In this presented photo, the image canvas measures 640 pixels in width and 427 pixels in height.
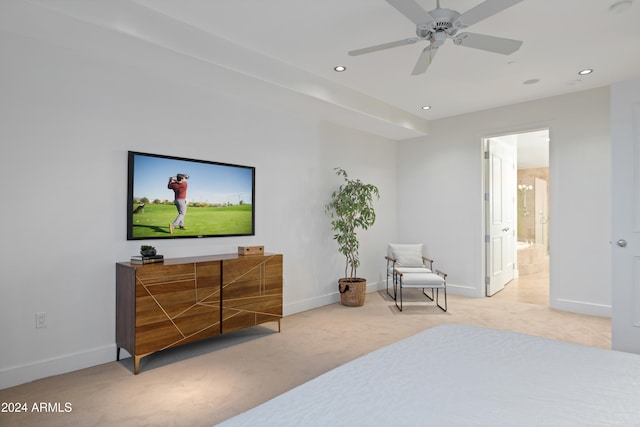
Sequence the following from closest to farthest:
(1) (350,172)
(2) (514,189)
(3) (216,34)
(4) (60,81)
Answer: (4) (60,81) < (3) (216,34) < (1) (350,172) < (2) (514,189)

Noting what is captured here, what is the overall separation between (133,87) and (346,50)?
1.97 meters

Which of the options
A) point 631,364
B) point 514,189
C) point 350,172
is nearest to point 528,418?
point 631,364

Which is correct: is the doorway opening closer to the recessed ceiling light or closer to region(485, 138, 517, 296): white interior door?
region(485, 138, 517, 296): white interior door

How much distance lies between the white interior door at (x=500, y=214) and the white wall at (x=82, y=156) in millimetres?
3578

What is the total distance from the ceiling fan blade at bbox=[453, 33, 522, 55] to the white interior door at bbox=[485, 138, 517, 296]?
334 cm

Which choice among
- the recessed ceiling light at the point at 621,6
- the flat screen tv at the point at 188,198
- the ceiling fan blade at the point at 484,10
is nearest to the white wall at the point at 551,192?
the recessed ceiling light at the point at 621,6

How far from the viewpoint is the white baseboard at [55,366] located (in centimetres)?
263

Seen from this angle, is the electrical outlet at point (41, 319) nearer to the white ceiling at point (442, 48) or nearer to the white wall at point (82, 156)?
the white wall at point (82, 156)

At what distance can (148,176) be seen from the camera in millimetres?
3334

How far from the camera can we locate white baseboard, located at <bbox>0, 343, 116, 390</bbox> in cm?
263

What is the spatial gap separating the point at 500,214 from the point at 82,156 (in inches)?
226

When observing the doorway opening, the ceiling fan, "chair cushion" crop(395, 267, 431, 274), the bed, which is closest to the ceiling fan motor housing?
the ceiling fan

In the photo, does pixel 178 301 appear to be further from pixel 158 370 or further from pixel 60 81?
pixel 60 81

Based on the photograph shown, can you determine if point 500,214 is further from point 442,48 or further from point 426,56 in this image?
point 426,56
